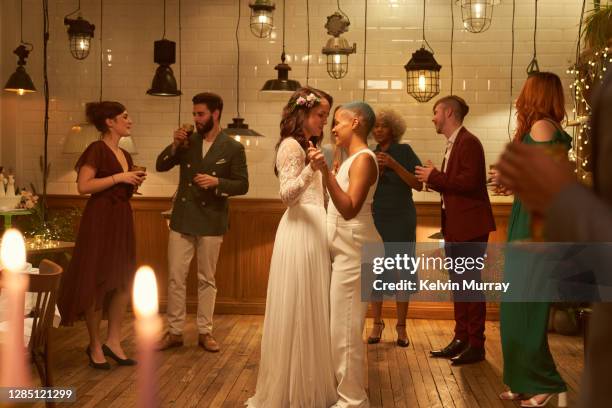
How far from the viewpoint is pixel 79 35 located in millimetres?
7176

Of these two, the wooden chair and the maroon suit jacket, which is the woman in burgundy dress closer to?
the wooden chair

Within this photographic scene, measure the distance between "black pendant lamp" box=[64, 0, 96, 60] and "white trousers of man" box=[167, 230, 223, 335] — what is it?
7.33 ft

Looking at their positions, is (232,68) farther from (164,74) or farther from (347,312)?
(347,312)

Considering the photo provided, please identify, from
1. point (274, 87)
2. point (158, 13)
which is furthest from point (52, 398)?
point (158, 13)

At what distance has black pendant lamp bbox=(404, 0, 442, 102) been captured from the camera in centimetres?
691

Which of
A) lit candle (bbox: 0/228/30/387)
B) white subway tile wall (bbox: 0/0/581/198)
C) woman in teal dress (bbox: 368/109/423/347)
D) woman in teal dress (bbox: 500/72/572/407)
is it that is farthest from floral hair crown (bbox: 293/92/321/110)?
white subway tile wall (bbox: 0/0/581/198)

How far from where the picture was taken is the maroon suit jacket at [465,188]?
5.55 metres

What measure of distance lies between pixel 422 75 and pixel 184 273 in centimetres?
266

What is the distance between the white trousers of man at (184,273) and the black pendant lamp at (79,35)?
2.24 m

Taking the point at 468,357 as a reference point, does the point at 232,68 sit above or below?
above

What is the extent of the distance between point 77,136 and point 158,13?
141 centimetres

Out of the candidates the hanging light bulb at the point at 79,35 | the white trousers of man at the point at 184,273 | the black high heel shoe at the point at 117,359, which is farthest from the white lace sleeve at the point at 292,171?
the hanging light bulb at the point at 79,35

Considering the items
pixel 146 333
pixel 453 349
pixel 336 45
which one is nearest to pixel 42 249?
pixel 453 349

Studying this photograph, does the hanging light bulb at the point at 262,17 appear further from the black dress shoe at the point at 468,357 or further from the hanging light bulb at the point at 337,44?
the black dress shoe at the point at 468,357
